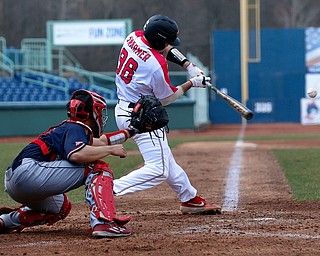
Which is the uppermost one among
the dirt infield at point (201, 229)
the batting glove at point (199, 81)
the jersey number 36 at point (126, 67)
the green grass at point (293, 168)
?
the jersey number 36 at point (126, 67)

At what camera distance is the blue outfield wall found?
35.5 metres

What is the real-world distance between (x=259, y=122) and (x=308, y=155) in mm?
21730

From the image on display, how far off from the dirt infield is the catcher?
0.22 metres

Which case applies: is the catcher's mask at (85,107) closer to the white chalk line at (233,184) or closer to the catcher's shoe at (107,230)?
the catcher's shoe at (107,230)

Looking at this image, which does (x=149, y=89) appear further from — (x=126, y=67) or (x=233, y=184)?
(x=233, y=184)

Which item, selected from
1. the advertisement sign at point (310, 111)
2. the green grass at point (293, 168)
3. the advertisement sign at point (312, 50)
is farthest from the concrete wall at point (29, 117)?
the advertisement sign at point (312, 50)

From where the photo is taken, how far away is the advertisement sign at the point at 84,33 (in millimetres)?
30828

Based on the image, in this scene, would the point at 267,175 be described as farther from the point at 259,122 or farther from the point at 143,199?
the point at 259,122

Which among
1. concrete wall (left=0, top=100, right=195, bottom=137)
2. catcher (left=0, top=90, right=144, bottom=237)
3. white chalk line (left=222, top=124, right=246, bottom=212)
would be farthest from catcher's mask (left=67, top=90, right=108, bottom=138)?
concrete wall (left=0, top=100, right=195, bottom=137)

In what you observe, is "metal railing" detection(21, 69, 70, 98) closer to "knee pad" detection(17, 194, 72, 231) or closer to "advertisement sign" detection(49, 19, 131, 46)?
"advertisement sign" detection(49, 19, 131, 46)

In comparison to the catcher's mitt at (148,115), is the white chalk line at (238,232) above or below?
below

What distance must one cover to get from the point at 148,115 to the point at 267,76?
30.9m

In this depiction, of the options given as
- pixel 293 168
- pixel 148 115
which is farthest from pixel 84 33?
pixel 148 115

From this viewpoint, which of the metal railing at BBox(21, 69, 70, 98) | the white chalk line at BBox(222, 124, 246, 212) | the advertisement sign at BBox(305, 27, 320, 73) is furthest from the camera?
the advertisement sign at BBox(305, 27, 320, 73)
